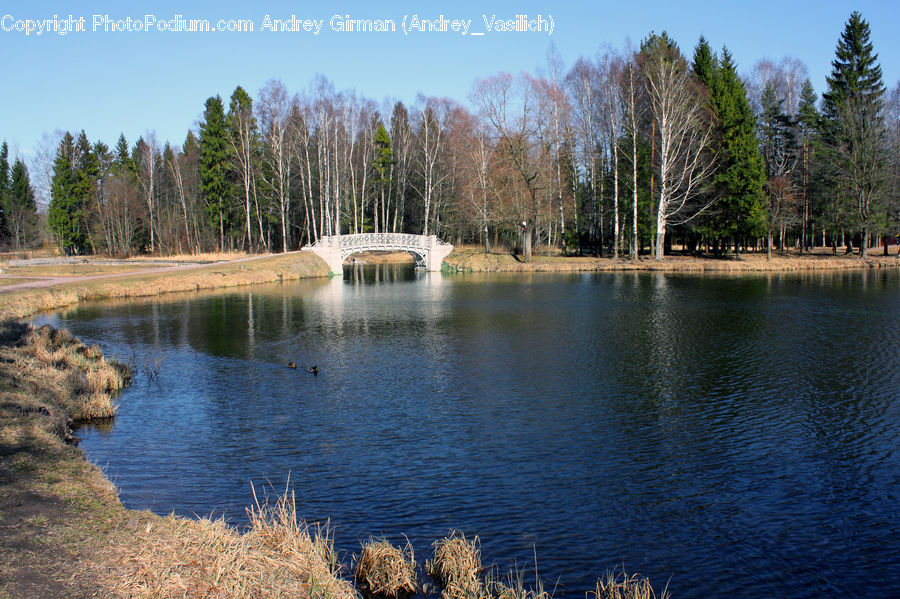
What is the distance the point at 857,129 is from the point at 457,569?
57.4 m

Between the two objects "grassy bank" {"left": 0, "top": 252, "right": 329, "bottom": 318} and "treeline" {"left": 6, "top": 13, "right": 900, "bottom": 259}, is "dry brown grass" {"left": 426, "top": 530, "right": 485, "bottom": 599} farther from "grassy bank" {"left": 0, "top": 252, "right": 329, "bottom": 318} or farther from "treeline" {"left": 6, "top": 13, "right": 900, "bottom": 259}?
"treeline" {"left": 6, "top": 13, "right": 900, "bottom": 259}

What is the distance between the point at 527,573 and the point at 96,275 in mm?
42029

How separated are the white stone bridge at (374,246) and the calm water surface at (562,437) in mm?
25528

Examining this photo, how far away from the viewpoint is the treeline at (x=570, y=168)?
5266cm

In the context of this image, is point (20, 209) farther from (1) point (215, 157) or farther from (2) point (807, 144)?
(2) point (807, 144)

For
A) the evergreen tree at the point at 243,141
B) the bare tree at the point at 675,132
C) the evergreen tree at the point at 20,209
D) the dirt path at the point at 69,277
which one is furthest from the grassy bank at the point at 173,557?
the evergreen tree at the point at 20,209

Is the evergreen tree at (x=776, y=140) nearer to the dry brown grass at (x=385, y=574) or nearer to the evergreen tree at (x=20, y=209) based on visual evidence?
the dry brown grass at (x=385, y=574)

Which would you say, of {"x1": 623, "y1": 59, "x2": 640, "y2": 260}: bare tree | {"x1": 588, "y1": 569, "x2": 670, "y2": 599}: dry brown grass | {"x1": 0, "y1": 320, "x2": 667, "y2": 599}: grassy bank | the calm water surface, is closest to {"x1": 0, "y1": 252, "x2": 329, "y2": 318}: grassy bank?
the calm water surface

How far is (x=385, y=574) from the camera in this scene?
805 centimetres

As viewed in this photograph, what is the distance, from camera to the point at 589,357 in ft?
71.2

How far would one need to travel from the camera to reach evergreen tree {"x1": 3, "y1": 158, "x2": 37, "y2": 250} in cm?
7712

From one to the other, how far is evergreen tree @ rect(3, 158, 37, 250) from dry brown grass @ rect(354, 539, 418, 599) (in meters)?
82.0

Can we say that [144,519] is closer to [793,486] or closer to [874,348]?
[793,486]

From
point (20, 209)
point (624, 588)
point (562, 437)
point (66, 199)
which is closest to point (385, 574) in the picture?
point (624, 588)
